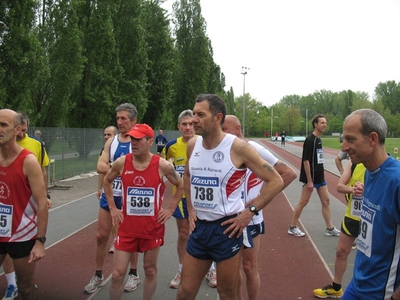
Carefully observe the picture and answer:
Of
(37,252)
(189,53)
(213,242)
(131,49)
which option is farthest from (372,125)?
(189,53)

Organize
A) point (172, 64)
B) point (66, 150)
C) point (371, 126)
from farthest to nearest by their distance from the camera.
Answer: point (172, 64)
point (66, 150)
point (371, 126)

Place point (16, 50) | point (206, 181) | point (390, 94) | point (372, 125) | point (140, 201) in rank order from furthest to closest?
point (390, 94) → point (16, 50) → point (140, 201) → point (206, 181) → point (372, 125)

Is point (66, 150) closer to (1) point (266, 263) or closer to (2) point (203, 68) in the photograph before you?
(1) point (266, 263)

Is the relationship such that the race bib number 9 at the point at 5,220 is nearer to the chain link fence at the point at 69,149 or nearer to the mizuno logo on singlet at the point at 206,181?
the mizuno logo on singlet at the point at 206,181

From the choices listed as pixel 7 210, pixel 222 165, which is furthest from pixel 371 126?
pixel 7 210

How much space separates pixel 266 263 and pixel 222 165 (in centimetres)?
338

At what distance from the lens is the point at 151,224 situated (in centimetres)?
410

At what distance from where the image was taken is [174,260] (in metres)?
6.28

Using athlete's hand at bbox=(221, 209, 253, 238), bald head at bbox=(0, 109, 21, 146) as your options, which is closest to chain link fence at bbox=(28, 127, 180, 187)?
bald head at bbox=(0, 109, 21, 146)

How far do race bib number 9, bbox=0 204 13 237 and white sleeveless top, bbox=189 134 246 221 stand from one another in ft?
5.66

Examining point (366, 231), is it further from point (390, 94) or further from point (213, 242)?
point (390, 94)

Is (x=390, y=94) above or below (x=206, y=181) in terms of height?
above

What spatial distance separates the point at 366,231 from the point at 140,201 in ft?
7.33

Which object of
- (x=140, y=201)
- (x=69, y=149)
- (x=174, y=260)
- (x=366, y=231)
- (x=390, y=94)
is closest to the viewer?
(x=366, y=231)
